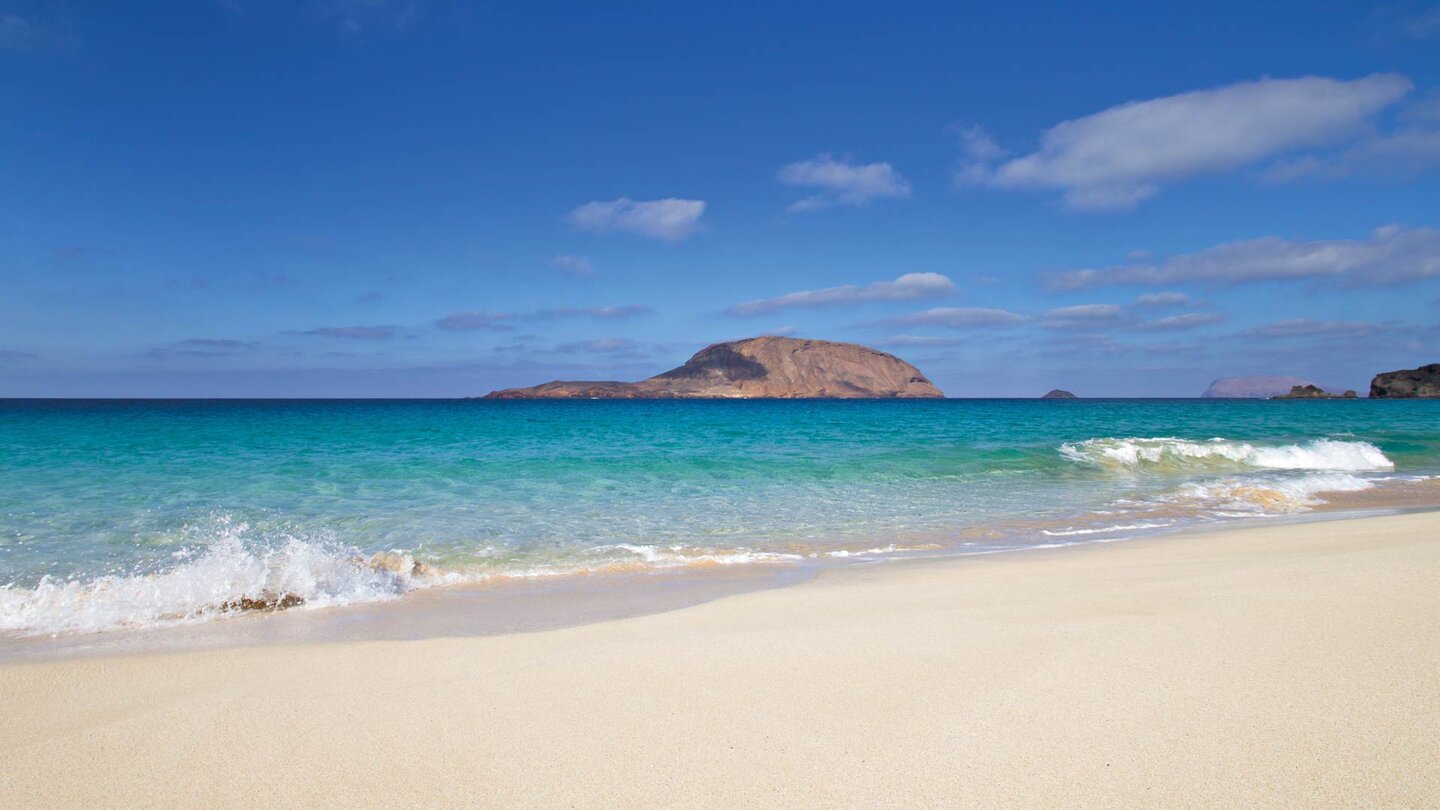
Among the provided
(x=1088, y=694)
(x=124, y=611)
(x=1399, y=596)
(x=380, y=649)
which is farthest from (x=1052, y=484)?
(x=124, y=611)

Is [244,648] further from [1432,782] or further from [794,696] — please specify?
[1432,782]

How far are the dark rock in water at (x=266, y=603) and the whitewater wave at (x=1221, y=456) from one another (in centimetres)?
1895

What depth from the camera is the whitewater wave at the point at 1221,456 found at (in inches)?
777

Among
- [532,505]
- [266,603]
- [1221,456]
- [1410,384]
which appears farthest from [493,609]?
[1410,384]

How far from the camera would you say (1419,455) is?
2142 centimetres

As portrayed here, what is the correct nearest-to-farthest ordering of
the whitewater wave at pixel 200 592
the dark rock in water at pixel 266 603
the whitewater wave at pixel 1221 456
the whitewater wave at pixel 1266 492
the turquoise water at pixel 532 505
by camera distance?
the whitewater wave at pixel 200 592, the dark rock in water at pixel 266 603, the turquoise water at pixel 532 505, the whitewater wave at pixel 1266 492, the whitewater wave at pixel 1221 456

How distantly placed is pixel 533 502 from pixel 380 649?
26.7 feet

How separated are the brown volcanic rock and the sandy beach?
461ft

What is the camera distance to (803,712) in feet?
10.9

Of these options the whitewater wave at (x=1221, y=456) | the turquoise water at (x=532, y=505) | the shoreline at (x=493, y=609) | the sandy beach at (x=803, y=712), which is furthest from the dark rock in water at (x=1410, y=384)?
the sandy beach at (x=803, y=712)

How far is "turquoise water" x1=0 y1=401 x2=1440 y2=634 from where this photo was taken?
698 cm

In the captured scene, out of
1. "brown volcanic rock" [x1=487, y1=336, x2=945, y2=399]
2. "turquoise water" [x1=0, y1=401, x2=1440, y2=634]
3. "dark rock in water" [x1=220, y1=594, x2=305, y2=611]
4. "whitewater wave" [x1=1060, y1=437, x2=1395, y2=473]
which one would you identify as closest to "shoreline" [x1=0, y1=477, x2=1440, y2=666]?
"dark rock in water" [x1=220, y1=594, x2=305, y2=611]

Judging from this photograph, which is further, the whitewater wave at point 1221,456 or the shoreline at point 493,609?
the whitewater wave at point 1221,456

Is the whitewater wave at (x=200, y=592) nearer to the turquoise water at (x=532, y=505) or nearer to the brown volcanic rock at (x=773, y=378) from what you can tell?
the turquoise water at (x=532, y=505)
